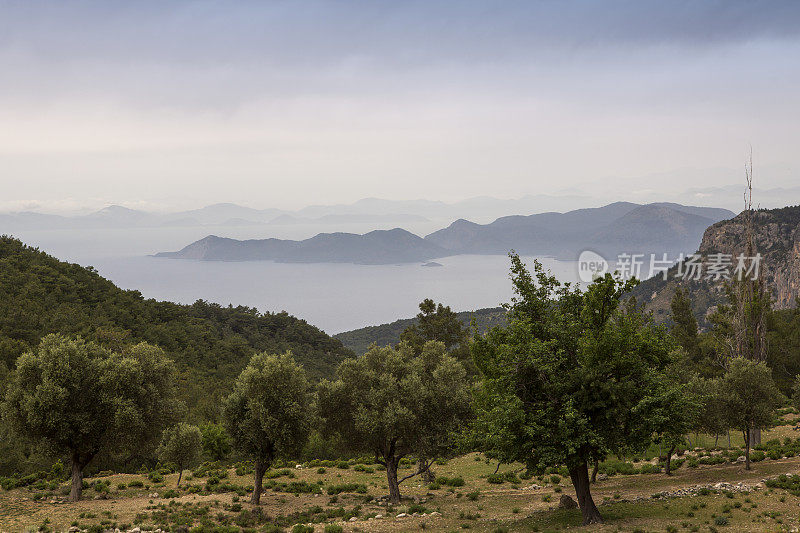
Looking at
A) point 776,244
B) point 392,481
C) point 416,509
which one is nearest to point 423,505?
point 416,509

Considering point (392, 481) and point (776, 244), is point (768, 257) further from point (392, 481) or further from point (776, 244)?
point (392, 481)

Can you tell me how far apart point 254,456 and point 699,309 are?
13890 centimetres

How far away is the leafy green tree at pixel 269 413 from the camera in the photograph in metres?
26.9

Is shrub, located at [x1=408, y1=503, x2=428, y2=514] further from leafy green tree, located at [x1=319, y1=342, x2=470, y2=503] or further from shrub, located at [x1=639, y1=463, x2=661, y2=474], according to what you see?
shrub, located at [x1=639, y1=463, x2=661, y2=474]

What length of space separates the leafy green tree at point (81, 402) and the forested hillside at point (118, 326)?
22617 mm

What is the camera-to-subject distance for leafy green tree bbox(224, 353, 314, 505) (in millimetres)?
26906

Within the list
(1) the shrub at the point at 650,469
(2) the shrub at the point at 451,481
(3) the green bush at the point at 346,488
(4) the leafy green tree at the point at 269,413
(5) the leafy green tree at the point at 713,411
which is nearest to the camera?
(4) the leafy green tree at the point at 269,413

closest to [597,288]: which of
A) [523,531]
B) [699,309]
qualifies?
[523,531]

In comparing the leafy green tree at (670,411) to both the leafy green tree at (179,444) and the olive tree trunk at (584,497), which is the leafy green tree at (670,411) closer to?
the olive tree trunk at (584,497)

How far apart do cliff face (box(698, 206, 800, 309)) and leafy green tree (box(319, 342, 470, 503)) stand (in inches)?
5938

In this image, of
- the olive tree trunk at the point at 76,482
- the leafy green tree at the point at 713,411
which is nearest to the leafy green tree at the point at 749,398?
the leafy green tree at the point at 713,411

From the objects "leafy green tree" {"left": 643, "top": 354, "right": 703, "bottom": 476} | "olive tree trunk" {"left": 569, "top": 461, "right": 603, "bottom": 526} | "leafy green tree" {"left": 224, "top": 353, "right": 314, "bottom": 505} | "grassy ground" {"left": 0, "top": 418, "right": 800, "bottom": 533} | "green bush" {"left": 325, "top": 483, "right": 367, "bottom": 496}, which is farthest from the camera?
"green bush" {"left": 325, "top": 483, "right": 367, "bottom": 496}

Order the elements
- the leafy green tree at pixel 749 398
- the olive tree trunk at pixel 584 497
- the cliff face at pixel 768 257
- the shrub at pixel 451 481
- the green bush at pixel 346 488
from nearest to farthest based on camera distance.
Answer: the olive tree trunk at pixel 584 497 < the leafy green tree at pixel 749 398 < the green bush at pixel 346 488 < the shrub at pixel 451 481 < the cliff face at pixel 768 257

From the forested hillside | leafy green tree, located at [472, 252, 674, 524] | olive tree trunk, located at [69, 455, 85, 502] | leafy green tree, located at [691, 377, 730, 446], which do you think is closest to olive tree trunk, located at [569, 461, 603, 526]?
leafy green tree, located at [472, 252, 674, 524]
